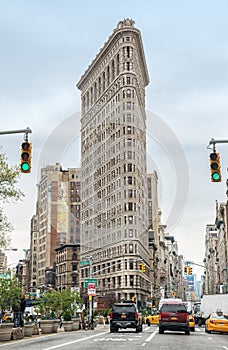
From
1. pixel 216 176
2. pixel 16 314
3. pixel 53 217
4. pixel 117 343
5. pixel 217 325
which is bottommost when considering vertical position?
pixel 217 325

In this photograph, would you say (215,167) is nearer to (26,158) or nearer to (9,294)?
(26,158)

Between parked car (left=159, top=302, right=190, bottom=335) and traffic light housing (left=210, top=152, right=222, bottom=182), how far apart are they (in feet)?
54.5

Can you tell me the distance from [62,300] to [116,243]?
2323 inches

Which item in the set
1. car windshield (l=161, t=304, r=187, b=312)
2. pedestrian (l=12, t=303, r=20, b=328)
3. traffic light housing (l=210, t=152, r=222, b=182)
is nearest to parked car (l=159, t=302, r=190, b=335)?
car windshield (l=161, t=304, r=187, b=312)

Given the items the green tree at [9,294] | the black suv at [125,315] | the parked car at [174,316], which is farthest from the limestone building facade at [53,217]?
the green tree at [9,294]

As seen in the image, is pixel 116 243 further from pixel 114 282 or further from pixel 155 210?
pixel 155 210

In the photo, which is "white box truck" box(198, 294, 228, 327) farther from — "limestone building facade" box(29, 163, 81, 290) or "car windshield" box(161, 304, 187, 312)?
"limestone building facade" box(29, 163, 81, 290)

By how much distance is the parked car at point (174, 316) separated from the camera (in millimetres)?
34938

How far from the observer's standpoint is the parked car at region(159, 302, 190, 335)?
34.9m

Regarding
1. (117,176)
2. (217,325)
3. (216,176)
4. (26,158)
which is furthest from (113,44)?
(26,158)

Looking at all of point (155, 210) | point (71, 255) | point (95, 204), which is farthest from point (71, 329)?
point (155, 210)

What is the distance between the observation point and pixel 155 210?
187 m

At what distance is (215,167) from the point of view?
21125 millimetres

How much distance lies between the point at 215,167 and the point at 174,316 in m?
17.4
